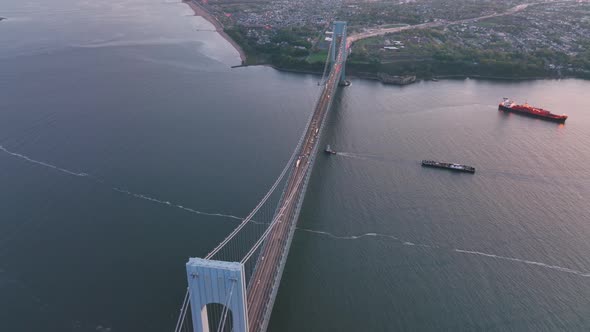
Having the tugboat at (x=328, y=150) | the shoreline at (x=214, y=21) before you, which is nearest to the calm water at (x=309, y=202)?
the tugboat at (x=328, y=150)

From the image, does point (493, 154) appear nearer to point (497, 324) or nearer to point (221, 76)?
point (497, 324)

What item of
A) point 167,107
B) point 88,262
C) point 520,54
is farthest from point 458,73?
point 88,262

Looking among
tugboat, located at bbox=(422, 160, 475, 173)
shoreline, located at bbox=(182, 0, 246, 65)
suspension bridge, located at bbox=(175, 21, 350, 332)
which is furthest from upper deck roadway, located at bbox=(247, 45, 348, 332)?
shoreline, located at bbox=(182, 0, 246, 65)

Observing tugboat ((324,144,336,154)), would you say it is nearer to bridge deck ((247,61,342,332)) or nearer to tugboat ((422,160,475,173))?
bridge deck ((247,61,342,332))

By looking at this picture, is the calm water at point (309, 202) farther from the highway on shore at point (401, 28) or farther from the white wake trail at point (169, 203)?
the highway on shore at point (401, 28)

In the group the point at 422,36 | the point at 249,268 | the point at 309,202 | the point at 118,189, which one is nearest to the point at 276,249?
the point at 249,268

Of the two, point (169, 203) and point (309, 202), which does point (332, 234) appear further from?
point (169, 203)

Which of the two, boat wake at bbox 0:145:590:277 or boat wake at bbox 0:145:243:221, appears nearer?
boat wake at bbox 0:145:590:277
